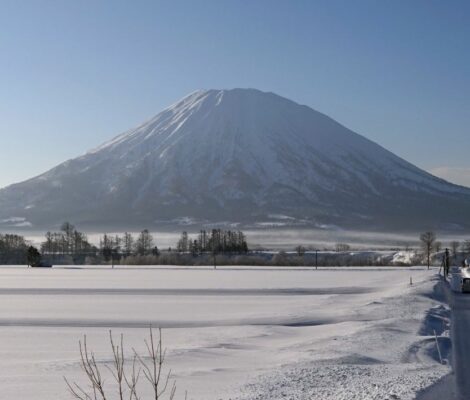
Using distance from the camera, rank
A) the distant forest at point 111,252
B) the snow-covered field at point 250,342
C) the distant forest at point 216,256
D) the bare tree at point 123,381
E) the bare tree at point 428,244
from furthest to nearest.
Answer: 1. the distant forest at point 111,252
2. the distant forest at point 216,256
3. the bare tree at point 428,244
4. the snow-covered field at point 250,342
5. the bare tree at point 123,381

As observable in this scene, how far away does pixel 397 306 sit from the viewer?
19.4m

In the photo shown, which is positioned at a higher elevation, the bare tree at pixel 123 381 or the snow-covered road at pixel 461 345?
the bare tree at pixel 123 381

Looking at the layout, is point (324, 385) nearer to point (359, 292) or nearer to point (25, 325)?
point (25, 325)

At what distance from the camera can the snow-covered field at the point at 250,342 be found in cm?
912

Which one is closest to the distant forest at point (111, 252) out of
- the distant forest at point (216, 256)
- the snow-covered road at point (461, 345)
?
the distant forest at point (216, 256)

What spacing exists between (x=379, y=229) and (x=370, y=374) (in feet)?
589

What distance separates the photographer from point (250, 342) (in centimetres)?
1298

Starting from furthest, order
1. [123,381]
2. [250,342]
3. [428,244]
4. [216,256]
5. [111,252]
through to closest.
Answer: [111,252]
[216,256]
[428,244]
[250,342]
[123,381]

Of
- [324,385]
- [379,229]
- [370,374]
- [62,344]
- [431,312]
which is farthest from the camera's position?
[379,229]

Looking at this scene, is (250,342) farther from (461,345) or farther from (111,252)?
(111,252)

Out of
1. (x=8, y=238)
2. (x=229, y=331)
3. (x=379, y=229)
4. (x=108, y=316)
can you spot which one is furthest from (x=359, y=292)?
(x=379, y=229)

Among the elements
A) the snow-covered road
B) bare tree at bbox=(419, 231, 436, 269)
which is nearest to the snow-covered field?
the snow-covered road

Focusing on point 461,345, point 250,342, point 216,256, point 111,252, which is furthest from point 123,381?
point 111,252

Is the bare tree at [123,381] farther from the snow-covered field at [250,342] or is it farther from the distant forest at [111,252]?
the distant forest at [111,252]
